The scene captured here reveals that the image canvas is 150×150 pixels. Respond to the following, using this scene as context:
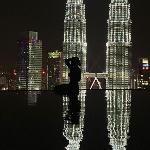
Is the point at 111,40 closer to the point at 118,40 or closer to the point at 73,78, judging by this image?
the point at 118,40

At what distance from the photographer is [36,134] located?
228 inches

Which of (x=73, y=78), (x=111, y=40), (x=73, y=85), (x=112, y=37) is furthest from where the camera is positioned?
(x=112, y=37)

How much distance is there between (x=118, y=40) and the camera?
46562 millimetres

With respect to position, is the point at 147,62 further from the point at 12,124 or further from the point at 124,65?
the point at 12,124

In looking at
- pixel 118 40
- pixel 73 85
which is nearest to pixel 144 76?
pixel 118 40

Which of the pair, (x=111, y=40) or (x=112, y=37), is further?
(x=112, y=37)

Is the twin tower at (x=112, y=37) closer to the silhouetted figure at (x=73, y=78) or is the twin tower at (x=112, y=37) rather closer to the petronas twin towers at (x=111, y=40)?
the petronas twin towers at (x=111, y=40)

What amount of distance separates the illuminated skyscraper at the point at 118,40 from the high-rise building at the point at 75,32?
2.86 meters

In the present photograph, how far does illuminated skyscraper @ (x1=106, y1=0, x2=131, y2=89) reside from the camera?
45.3m

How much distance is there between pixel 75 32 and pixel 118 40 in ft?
15.9

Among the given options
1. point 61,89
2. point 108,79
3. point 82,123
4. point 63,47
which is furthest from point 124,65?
point 82,123

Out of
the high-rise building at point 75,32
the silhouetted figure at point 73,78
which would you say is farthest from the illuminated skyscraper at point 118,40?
the silhouetted figure at point 73,78

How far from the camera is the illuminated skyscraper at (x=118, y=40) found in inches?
1783

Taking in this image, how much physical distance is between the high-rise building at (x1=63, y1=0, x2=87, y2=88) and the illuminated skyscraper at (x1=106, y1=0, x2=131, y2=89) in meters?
2.86
